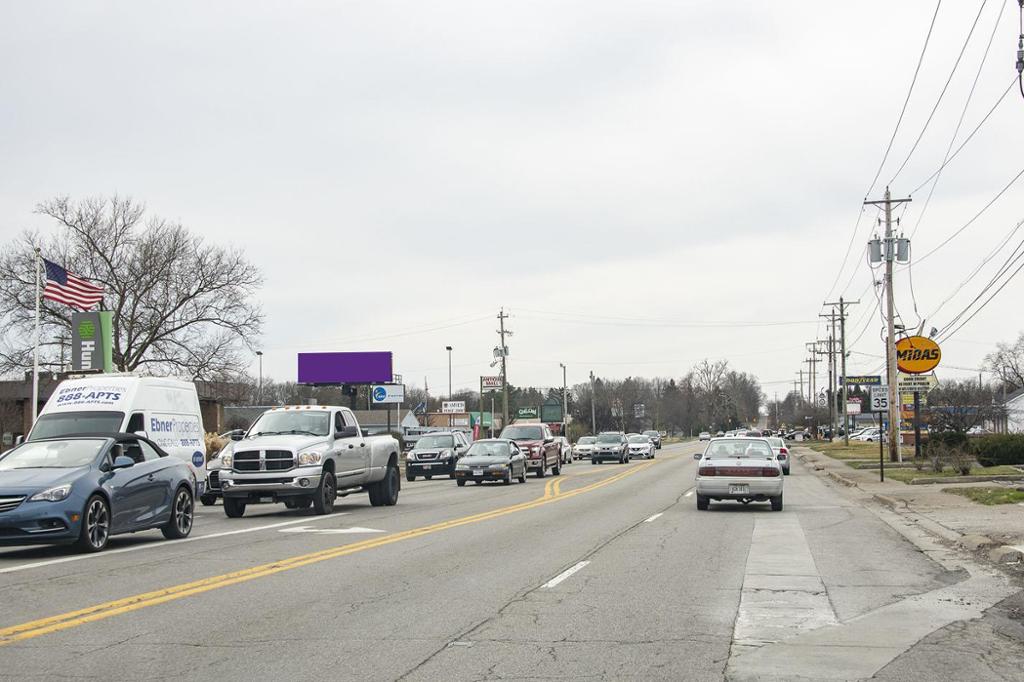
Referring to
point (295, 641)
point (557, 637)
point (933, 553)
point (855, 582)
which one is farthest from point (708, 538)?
point (295, 641)

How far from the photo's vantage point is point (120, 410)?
19.5 metres

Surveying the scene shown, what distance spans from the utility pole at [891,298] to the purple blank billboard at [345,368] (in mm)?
32132

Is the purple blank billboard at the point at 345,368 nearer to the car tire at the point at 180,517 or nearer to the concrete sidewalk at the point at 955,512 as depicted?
the concrete sidewalk at the point at 955,512

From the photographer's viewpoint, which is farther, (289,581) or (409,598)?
(289,581)

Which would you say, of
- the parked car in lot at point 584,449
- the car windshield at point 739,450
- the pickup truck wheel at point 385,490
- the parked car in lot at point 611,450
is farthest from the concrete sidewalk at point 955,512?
the parked car in lot at point 584,449

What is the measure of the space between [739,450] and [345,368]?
46.7 metres

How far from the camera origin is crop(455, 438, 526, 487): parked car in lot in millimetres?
34500

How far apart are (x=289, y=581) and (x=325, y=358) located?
56191 mm

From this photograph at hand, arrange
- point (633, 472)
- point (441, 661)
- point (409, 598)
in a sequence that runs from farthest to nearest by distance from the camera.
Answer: point (633, 472)
point (409, 598)
point (441, 661)

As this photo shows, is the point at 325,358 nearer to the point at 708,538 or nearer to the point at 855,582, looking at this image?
the point at 708,538

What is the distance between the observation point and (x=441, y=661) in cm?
760

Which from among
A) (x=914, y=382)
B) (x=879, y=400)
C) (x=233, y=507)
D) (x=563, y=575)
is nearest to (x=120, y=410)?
(x=233, y=507)

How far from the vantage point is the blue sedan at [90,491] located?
43.3ft

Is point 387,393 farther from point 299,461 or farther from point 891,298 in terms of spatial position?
point 299,461
